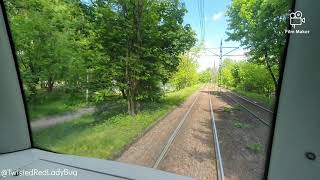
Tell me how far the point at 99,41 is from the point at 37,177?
3.81 m

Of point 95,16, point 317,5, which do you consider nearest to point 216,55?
point 317,5

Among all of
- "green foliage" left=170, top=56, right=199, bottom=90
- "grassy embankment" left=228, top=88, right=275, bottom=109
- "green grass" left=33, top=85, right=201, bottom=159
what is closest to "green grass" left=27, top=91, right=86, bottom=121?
"green grass" left=33, top=85, right=201, bottom=159

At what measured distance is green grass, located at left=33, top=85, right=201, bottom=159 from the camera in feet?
11.4

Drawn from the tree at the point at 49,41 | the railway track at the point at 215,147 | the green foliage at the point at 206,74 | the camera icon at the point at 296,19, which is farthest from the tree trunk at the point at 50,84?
the camera icon at the point at 296,19

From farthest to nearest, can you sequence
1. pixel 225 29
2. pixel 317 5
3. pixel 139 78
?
pixel 139 78, pixel 225 29, pixel 317 5

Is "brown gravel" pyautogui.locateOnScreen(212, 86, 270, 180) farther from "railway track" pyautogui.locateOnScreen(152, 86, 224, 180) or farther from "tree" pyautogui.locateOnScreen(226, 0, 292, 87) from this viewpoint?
"tree" pyautogui.locateOnScreen(226, 0, 292, 87)

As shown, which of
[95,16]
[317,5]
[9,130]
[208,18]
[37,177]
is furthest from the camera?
[95,16]

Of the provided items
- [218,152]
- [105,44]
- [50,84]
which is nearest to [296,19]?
[218,152]

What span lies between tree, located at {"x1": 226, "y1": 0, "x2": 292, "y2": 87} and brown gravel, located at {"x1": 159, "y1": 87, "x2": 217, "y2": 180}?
1618mm

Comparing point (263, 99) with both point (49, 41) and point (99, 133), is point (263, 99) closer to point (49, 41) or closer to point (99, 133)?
point (99, 133)

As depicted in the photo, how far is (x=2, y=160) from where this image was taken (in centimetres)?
187

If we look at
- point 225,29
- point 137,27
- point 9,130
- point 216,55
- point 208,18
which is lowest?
point 9,130

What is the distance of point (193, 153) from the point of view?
140 inches

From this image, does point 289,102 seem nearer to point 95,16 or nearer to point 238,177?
point 238,177
